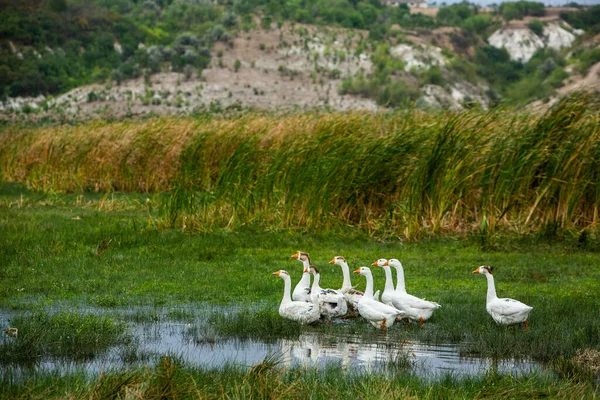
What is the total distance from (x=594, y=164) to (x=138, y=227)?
8.69 meters

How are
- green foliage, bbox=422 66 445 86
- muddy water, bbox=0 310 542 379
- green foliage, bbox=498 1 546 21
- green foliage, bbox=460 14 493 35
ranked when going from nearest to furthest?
muddy water, bbox=0 310 542 379, green foliage, bbox=422 66 445 86, green foliage, bbox=460 14 493 35, green foliage, bbox=498 1 546 21

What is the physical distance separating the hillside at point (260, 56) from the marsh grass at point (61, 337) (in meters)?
68.3

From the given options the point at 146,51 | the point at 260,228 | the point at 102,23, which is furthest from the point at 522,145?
the point at 102,23

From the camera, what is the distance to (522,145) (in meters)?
16.8

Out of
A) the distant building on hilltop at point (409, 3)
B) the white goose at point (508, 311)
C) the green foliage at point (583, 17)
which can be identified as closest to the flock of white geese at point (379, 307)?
the white goose at point (508, 311)

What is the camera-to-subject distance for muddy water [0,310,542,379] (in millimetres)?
7730

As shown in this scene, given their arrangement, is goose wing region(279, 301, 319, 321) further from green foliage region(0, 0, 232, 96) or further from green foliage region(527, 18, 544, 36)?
green foliage region(527, 18, 544, 36)

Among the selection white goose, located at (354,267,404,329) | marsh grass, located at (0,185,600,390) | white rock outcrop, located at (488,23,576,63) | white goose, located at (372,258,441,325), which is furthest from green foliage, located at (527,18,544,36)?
white goose, located at (354,267,404,329)

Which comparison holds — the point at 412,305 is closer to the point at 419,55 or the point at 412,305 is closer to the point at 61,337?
the point at 61,337

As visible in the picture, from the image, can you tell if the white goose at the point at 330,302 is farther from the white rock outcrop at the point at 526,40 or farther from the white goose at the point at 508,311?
the white rock outcrop at the point at 526,40

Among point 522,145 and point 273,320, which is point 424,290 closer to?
point 273,320

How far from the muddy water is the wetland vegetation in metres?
0.07

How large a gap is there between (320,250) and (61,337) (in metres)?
7.04

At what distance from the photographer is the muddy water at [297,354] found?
7.73 meters
